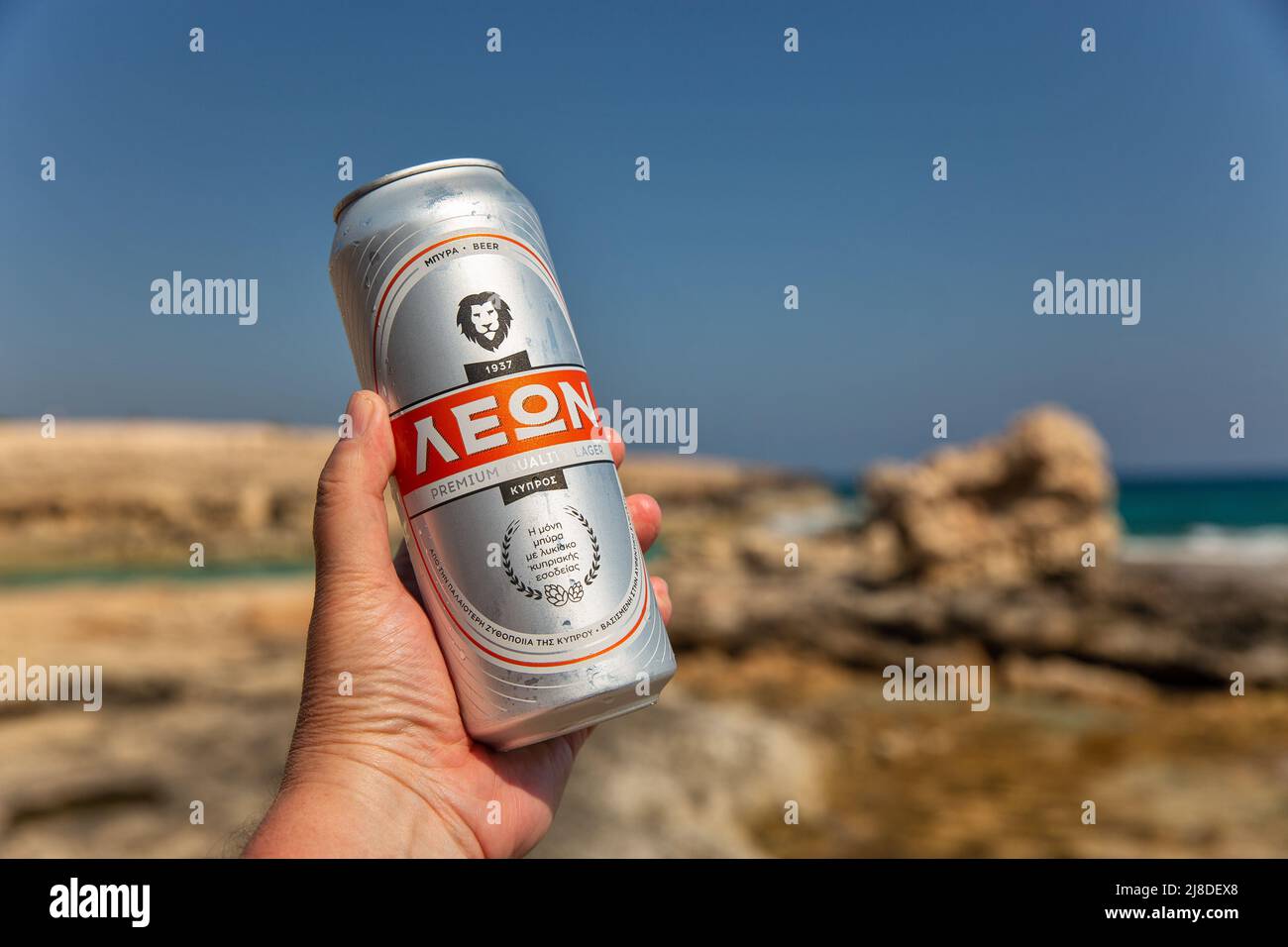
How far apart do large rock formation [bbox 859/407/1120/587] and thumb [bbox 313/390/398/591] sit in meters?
9.18

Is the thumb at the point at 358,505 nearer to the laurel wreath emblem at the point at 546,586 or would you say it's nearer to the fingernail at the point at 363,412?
the fingernail at the point at 363,412

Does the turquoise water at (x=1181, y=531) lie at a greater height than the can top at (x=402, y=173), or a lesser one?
greater

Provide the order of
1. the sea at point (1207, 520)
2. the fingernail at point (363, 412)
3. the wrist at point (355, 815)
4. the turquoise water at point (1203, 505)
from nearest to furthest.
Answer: the wrist at point (355, 815) < the fingernail at point (363, 412) < the sea at point (1207, 520) < the turquoise water at point (1203, 505)

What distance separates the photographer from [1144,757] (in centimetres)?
725

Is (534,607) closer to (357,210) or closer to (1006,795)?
(357,210)

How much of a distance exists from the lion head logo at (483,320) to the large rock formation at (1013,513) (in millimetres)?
9251

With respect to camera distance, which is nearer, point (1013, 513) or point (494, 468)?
point (494, 468)

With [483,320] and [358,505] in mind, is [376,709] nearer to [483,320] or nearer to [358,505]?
[358,505]

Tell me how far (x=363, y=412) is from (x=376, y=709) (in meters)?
0.65

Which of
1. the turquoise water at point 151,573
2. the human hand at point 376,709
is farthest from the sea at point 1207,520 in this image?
the turquoise water at point 151,573

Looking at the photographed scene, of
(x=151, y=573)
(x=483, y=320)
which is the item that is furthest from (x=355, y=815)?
(x=151, y=573)

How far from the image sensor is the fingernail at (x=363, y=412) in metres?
2.13

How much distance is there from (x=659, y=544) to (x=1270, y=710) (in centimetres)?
1717

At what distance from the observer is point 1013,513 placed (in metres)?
11.0
